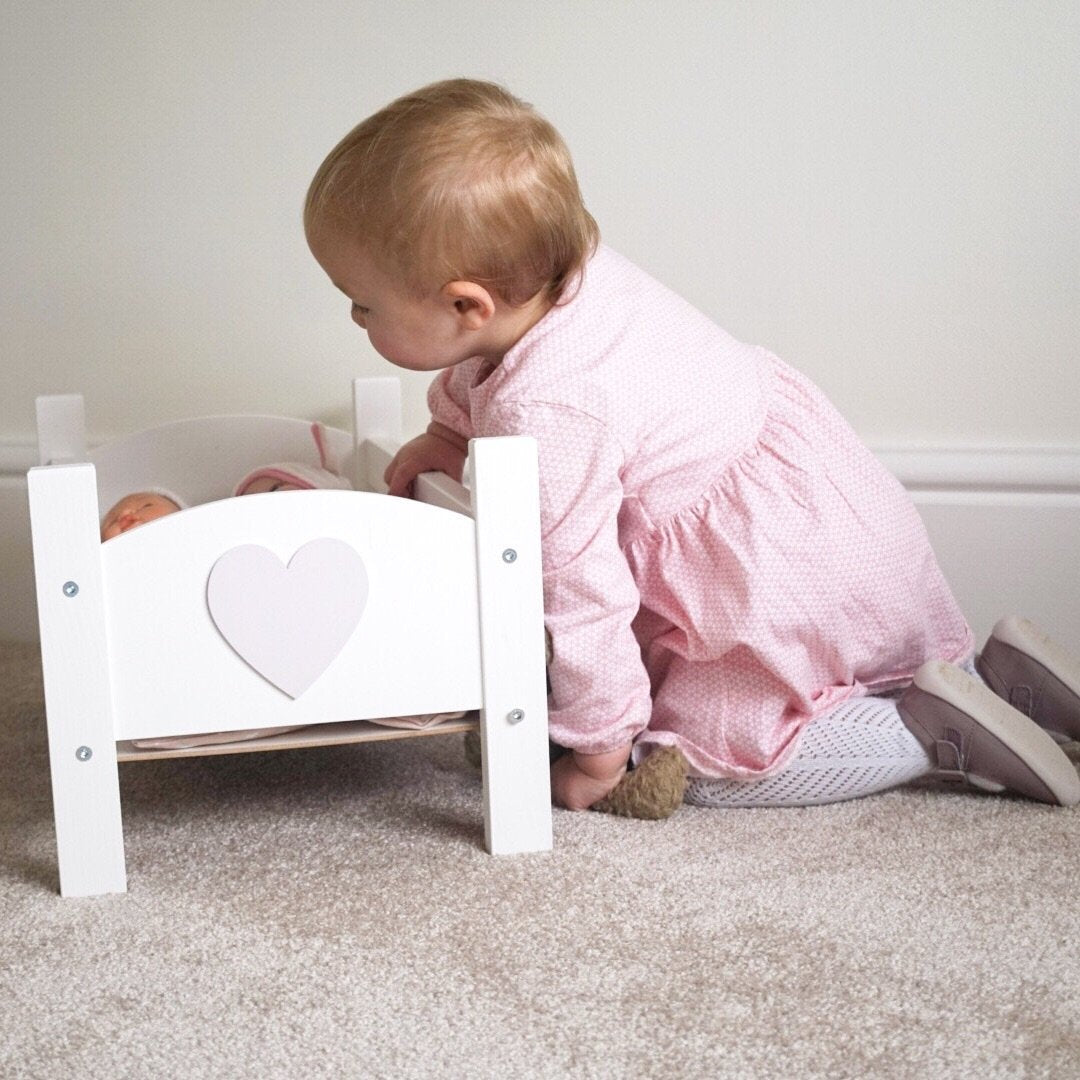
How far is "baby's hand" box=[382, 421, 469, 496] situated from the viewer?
115 centimetres

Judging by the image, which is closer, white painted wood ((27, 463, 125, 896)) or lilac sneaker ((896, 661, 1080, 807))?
white painted wood ((27, 463, 125, 896))

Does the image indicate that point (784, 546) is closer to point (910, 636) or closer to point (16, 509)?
point (910, 636)

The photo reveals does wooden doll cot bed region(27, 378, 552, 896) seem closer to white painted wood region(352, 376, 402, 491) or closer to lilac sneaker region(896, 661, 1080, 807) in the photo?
lilac sneaker region(896, 661, 1080, 807)

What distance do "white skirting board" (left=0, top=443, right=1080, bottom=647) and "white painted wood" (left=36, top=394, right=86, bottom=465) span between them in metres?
0.83

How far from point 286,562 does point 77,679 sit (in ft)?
0.50

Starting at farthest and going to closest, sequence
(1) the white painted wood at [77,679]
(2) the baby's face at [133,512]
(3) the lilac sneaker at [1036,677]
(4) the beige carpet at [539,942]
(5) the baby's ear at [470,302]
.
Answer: (2) the baby's face at [133,512]
(3) the lilac sneaker at [1036,677]
(5) the baby's ear at [470,302]
(1) the white painted wood at [77,679]
(4) the beige carpet at [539,942]

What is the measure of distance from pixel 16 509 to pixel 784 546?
3.23 feet

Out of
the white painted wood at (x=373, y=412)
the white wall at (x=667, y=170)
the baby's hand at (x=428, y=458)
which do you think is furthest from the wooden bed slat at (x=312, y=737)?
the white wall at (x=667, y=170)

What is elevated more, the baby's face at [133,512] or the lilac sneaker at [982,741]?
the baby's face at [133,512]

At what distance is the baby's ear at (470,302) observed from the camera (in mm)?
964

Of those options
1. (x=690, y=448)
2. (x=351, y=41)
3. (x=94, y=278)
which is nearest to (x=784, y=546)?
(x=690, y=448)

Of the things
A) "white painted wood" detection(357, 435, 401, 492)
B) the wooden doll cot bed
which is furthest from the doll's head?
the wooden doll cot bed

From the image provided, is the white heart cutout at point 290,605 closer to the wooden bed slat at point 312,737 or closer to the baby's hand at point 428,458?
the wooden bed slat at point 312,737

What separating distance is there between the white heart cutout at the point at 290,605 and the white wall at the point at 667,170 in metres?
0.60
